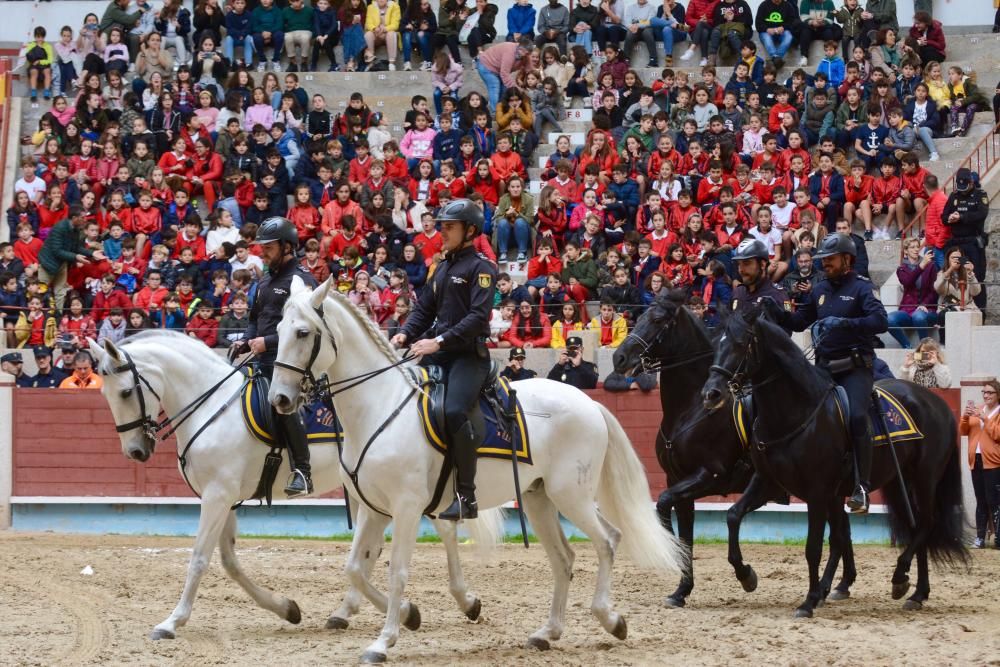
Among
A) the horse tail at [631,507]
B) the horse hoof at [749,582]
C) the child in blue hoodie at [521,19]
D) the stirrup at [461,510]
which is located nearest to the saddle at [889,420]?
the horse hoof at [749,582]

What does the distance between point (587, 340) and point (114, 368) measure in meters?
7.58

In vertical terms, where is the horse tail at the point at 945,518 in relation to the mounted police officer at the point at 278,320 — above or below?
below

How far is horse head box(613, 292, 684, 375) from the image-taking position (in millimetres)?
11039

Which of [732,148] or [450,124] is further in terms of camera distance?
[450,124]

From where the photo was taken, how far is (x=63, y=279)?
2047 cm

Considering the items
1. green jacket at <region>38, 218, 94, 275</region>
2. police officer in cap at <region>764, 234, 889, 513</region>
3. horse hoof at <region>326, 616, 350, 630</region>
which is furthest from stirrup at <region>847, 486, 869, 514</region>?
green jacket at <region>38, 218, 94, 275</region>

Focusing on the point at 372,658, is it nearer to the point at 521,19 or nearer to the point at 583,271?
the point at 583,271

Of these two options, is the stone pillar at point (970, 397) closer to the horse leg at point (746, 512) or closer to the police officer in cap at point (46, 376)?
the horse leg at point (746, 512)

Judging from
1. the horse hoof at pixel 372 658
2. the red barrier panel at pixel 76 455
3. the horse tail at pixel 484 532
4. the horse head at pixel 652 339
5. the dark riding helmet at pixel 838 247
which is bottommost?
the red barrier panel at pixel 76 455

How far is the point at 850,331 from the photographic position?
10.6 meters

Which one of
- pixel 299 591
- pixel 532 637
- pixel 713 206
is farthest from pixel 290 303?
pixel 713 206

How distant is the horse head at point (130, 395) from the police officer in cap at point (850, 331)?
444 cm

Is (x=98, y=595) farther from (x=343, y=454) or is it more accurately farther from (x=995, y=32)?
(x=995, y=32)

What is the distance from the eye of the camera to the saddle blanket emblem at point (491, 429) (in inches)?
354
